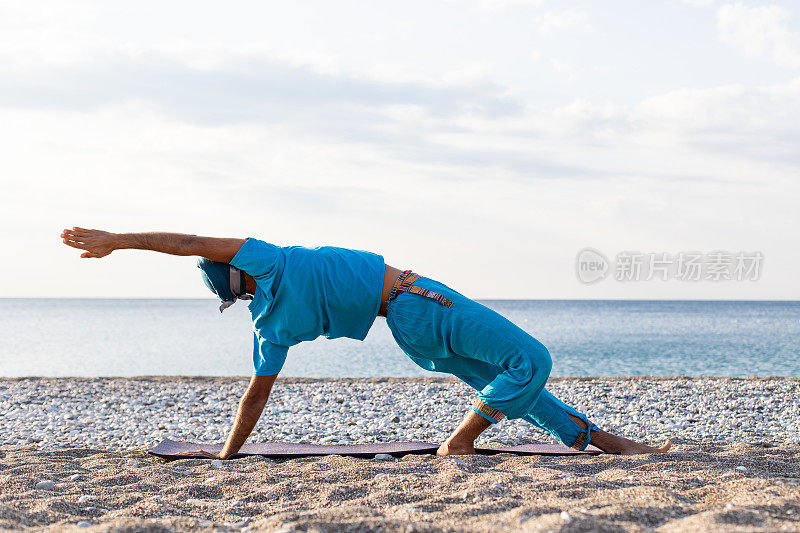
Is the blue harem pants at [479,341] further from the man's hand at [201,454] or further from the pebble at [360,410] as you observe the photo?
the pebble at [360,410]

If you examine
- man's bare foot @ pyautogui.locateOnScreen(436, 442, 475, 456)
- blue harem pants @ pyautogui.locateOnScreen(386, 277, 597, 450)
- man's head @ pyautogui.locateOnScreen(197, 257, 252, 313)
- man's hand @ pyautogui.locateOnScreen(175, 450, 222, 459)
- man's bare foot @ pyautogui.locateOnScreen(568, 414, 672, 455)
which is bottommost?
man's hand @ pyautogui.locateOnScreen(175, 450, 222, 459)

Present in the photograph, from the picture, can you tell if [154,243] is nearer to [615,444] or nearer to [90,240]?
[90,240]

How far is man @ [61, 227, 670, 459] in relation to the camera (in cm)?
375

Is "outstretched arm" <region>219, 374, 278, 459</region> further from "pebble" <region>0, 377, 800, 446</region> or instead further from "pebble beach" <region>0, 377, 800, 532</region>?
"pebble" <region>0, 377, 800, 446</region>

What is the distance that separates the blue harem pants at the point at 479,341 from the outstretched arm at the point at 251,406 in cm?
83

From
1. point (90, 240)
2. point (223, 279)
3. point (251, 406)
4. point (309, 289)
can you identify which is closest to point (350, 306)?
point (309, 289)

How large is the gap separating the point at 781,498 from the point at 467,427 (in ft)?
5.77

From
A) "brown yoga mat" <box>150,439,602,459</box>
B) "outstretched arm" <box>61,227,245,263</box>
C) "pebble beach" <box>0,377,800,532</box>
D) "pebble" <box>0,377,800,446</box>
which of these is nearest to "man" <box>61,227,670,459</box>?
"outstretched arm" <box>61,227,245,263</box>

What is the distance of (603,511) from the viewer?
2.62m

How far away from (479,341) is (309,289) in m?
0.98

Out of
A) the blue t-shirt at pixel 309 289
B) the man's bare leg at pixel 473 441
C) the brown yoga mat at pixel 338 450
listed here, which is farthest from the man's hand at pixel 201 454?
the man's bare leg at pixel 473 441

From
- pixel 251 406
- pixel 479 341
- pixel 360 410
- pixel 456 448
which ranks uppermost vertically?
pixel 479 341

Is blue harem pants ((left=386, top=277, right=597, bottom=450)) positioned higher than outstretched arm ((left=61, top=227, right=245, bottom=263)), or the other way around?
outstretched arm ((left=61, top=227, right=245, bottom=263))

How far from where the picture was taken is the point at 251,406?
→ 4.16 m
